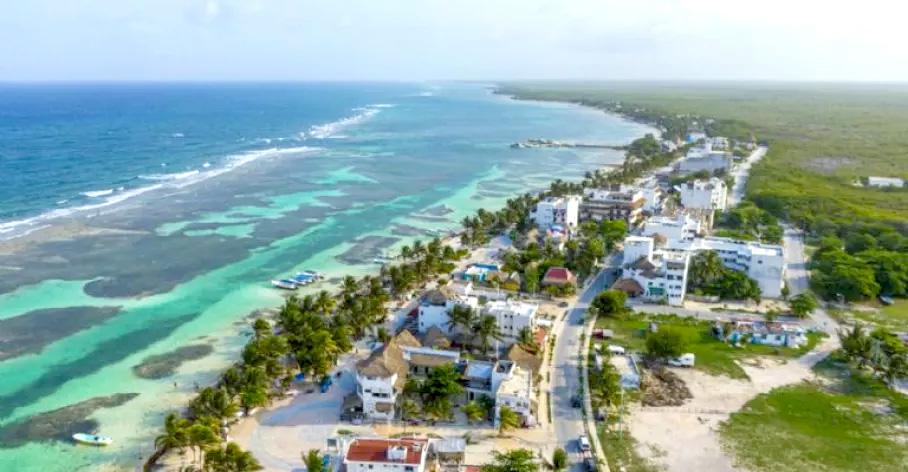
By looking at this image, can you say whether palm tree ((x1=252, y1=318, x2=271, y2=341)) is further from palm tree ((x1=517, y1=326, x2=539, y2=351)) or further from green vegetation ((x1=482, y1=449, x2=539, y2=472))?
green vegetation ((x1=482, y1=449, x2=539, y2=472))

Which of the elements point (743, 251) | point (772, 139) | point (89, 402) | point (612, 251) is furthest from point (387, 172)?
point (772, 139)

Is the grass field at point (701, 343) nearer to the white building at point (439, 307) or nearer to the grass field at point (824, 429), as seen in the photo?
the grass field at point (824, 429)

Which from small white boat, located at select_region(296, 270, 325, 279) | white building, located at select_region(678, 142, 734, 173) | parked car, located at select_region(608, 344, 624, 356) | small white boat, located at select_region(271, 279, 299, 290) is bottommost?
parked car, located at select_region(608, 344, 624, 356)

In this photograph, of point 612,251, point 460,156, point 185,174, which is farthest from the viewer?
point 460,156

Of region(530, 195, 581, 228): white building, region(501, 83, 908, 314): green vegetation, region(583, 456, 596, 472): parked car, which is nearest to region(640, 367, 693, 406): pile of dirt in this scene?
region(583, 456, 596, 472): parked car

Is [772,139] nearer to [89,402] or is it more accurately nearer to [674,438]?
[674,438]

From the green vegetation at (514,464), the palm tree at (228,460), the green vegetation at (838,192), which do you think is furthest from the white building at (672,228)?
the palm tree at (228,460)
